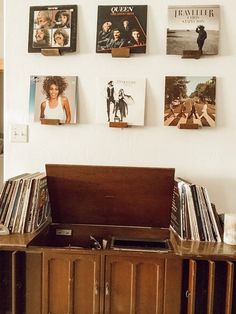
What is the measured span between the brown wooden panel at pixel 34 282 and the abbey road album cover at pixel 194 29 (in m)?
1.12

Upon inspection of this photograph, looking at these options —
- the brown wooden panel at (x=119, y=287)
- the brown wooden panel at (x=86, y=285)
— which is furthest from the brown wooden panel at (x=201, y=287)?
the brown wooden panel at (x=86, y=285)

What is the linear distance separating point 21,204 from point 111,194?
1.36 feet

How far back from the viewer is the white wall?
5.26ft

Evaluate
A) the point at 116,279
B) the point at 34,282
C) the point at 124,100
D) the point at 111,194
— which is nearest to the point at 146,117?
the point at 124,100

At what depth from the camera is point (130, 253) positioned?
1.24m

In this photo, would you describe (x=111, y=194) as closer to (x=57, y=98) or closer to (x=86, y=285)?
(x=86, y=285)

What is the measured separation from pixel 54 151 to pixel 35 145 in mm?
106

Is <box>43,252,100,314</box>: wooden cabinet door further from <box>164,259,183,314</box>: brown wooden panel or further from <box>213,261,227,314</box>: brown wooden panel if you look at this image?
<box>213,261,227,314</box>: brown wooden panel

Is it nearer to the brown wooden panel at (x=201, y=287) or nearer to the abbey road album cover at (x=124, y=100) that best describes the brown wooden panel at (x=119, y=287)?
the brown wooden panel at (x=201, y=287)

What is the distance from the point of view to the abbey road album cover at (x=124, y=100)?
162cm

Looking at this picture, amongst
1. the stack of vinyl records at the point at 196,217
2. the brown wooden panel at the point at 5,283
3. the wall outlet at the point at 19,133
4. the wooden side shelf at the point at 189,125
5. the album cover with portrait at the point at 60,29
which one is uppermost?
the album cover with portrait at the point at 60,29

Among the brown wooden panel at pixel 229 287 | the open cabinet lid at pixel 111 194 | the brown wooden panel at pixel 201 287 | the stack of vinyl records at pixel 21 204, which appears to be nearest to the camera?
the brown wooden panel at pixel 229 287

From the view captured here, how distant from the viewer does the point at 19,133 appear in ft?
5.56

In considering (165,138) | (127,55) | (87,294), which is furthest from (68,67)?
(87,294)
